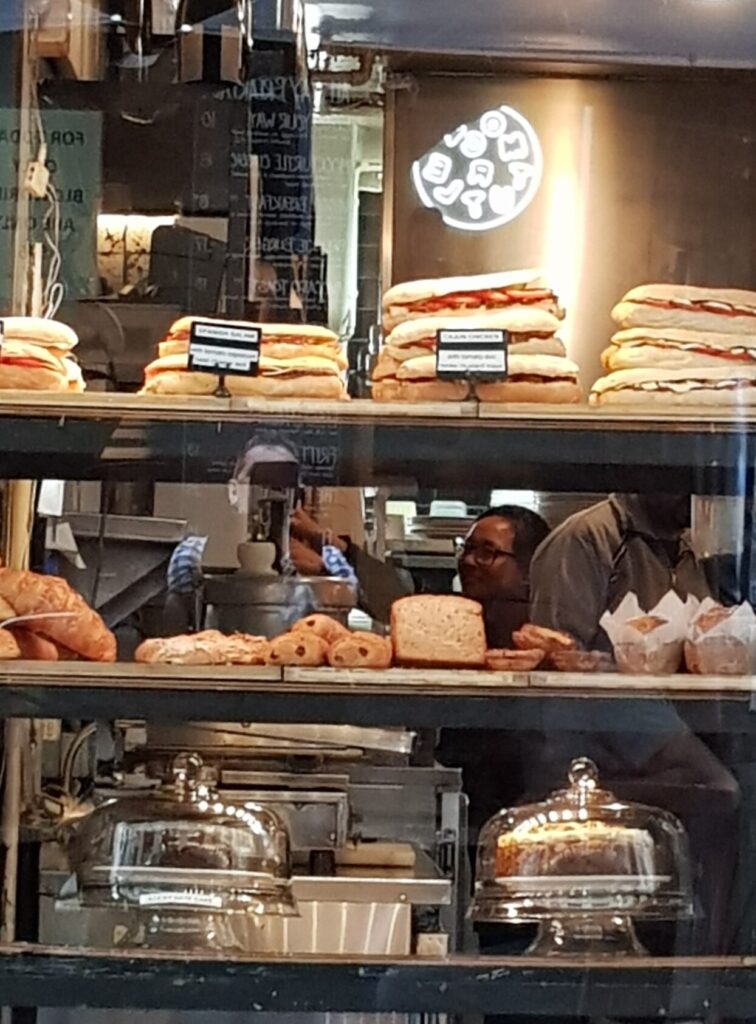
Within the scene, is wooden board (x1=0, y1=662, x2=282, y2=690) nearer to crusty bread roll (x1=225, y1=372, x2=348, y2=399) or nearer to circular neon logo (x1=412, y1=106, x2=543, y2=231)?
crusty bread roll (x1=225, y1=372, x2=348, y2=399)

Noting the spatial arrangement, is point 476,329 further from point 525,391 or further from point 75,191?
point 75,191

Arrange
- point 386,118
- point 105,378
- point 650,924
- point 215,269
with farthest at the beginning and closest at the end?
point 386,118, point 215,269, point 105,378, point 650,924

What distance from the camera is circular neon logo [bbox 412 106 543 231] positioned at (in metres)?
2.11

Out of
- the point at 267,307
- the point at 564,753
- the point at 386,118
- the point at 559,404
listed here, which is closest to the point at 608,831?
the point at 564,753

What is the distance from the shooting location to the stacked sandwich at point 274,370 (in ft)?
4.92

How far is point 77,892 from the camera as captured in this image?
4.85 ft

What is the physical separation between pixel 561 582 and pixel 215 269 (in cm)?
53

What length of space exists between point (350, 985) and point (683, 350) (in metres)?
0.71

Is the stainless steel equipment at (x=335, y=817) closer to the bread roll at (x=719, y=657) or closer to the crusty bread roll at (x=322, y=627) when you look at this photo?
the crusty bread roll at (x=322, y=627)

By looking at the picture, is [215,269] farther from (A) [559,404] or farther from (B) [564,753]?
(B) [564,753]

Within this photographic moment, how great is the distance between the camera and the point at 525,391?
1504 millimetres

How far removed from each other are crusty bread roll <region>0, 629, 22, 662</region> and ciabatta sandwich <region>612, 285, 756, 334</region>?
0.72 meters

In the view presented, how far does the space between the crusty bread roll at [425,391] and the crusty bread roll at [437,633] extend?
22cm

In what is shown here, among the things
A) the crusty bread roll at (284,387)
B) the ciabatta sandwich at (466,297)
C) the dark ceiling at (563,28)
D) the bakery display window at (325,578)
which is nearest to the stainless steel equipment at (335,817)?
the bakery display window at (325,578)
